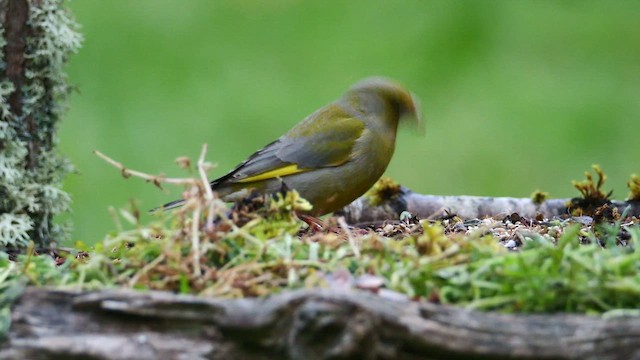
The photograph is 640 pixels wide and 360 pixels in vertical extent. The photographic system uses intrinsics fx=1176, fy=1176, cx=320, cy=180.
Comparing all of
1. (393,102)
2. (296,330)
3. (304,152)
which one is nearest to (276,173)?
(304,152)

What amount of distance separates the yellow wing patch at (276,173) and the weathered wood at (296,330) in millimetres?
2288

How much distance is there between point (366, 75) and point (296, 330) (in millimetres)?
6894

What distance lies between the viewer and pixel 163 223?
3008 mm

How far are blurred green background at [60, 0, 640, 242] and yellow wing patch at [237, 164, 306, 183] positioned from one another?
101 inches

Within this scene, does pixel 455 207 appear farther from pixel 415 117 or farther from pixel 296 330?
pixel 296 330

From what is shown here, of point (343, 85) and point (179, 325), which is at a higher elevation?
point (343, 85)

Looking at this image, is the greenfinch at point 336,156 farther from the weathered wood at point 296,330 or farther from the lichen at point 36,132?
the weathered wood at point 296,330

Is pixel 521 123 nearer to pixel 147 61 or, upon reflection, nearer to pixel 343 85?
pixel 343 85

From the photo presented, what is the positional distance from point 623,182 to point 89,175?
11.9 ft

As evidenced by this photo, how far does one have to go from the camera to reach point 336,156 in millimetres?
4980

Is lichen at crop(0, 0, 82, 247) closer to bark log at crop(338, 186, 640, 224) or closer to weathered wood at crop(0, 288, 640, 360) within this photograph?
bark log at crop(338, 186, 640, 224)

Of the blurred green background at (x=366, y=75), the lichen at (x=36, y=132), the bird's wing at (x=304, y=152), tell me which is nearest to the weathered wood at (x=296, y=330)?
the lichen at (x=36, y=132)

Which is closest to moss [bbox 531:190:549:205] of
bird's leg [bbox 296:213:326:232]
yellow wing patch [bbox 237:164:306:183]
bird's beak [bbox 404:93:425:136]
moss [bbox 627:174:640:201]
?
moss [bbox 627:174:640:201]

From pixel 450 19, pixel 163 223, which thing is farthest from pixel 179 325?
pixel 450 19
